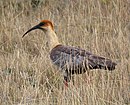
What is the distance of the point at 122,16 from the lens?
31.0 ft

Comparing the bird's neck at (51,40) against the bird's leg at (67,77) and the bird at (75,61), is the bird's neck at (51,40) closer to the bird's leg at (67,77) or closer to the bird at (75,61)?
the bird at (75,61)

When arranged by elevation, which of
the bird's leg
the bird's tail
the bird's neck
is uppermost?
the bird's neck

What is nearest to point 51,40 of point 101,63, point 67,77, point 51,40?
point 51,40

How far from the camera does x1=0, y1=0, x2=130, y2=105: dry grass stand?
577 centimetres

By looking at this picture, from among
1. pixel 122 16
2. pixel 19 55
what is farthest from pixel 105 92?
pixel 122 16

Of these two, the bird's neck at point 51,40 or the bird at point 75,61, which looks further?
the bird's neck at point 51,40

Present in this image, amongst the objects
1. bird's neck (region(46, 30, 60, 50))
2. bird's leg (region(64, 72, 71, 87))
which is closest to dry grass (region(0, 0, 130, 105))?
bird's leg (region(64, 72, 71, 87))

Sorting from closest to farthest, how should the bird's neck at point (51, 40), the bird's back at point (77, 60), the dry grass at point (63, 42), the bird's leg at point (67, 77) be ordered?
the dry grass at point (63, 42) < the bird's back at point (77, 60) < the bird's leg at point (67, 77) < the bird's neck at point (51, 40)

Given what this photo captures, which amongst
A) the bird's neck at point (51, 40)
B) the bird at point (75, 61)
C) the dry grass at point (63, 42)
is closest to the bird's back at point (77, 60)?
the bird at point (75, 61)

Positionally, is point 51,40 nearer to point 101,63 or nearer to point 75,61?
point 75,61

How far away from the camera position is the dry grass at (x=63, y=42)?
5.77 metres

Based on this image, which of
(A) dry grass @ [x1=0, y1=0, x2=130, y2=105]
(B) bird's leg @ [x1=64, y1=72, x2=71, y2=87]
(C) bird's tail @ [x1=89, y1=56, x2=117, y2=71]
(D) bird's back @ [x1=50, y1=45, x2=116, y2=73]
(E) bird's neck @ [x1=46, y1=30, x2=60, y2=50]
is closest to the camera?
(A) dry grass @ [x1=0, y1=0, x2=130, y2=105]

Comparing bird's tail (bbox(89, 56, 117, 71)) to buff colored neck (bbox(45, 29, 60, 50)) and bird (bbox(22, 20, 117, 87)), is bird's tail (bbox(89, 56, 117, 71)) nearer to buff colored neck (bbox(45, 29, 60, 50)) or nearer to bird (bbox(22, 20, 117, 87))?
bird (bbox(22, 20, 117, 87))

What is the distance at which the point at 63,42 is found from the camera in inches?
331
